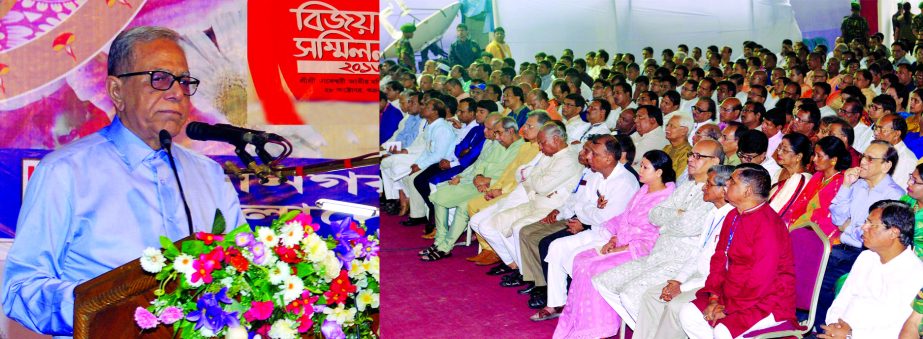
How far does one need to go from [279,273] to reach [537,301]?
390 cm

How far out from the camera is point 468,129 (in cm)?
841

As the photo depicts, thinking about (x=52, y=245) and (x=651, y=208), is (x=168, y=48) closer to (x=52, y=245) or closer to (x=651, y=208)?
(x=52, y=245)

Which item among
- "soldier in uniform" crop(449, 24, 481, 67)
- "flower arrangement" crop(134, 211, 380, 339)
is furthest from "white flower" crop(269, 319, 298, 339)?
"soldier in uniform" crop(449, 24, 481, 67)

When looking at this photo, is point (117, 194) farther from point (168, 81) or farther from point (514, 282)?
point (514, 282)

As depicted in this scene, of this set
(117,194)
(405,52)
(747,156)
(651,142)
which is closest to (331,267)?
(117,194)

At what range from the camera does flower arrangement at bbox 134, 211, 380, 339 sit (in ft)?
6.80

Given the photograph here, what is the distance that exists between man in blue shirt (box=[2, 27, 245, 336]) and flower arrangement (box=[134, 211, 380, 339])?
49 cm

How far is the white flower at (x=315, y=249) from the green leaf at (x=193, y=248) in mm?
224

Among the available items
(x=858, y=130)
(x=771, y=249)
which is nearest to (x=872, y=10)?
(x=858, y=130)

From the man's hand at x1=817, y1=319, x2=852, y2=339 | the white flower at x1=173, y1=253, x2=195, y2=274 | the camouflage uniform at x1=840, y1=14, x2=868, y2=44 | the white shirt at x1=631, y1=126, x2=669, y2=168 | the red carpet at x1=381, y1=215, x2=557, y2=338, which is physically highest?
the camouflage uniform at x1=840, y1=14, x2=868, y2=44

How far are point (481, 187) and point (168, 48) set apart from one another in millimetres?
4398

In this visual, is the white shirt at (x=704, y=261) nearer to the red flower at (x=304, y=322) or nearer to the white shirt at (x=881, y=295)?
the white shirt at (x=881, y=295)

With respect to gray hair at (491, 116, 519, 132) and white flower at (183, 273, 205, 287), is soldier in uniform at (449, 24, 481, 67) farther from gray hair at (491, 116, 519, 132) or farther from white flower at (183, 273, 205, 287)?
white flower at (183, 273, 205, 287)

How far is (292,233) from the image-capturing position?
2.18 metres
